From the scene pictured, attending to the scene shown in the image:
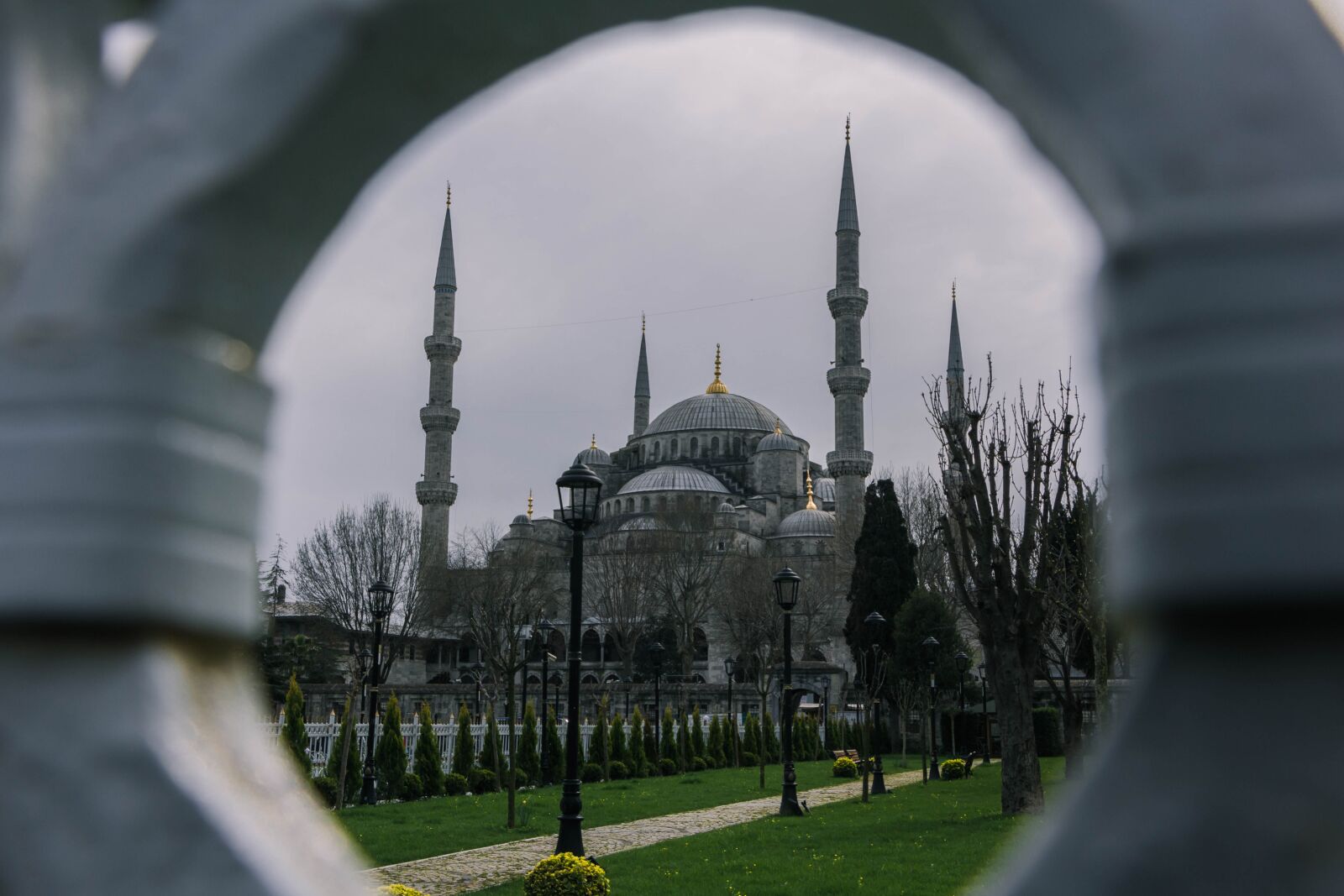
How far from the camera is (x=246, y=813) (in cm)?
76

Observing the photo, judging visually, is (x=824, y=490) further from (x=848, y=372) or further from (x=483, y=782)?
(x=483, y=782)

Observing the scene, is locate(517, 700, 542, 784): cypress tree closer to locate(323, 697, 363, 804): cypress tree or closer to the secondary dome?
locate(323, 697, 363, 804): cypress tree

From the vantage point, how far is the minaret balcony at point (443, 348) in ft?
149

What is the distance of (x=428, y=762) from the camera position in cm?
1747

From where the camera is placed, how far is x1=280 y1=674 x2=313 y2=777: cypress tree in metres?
15.2

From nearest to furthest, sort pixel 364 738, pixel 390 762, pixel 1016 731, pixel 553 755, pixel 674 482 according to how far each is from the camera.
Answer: pixel 1016 731 → pixel 390 762 → pixel 364 738 → pixel 553 755 → pixel 674 482

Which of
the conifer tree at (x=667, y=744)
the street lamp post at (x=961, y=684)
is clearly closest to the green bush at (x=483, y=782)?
the conifer tree at (x=667, y=744)

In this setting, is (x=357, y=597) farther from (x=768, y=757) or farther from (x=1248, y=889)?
(x=1248, y=889)

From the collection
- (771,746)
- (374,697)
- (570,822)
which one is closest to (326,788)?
(374,697)

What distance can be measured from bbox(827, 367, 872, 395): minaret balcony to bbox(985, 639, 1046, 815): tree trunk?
1243 inches

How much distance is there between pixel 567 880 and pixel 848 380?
125 feet

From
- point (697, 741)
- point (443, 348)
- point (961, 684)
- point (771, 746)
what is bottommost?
point (771, 746)

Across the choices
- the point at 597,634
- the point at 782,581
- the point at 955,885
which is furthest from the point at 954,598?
the point at 597,634

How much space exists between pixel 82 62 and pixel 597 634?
58894 mm
